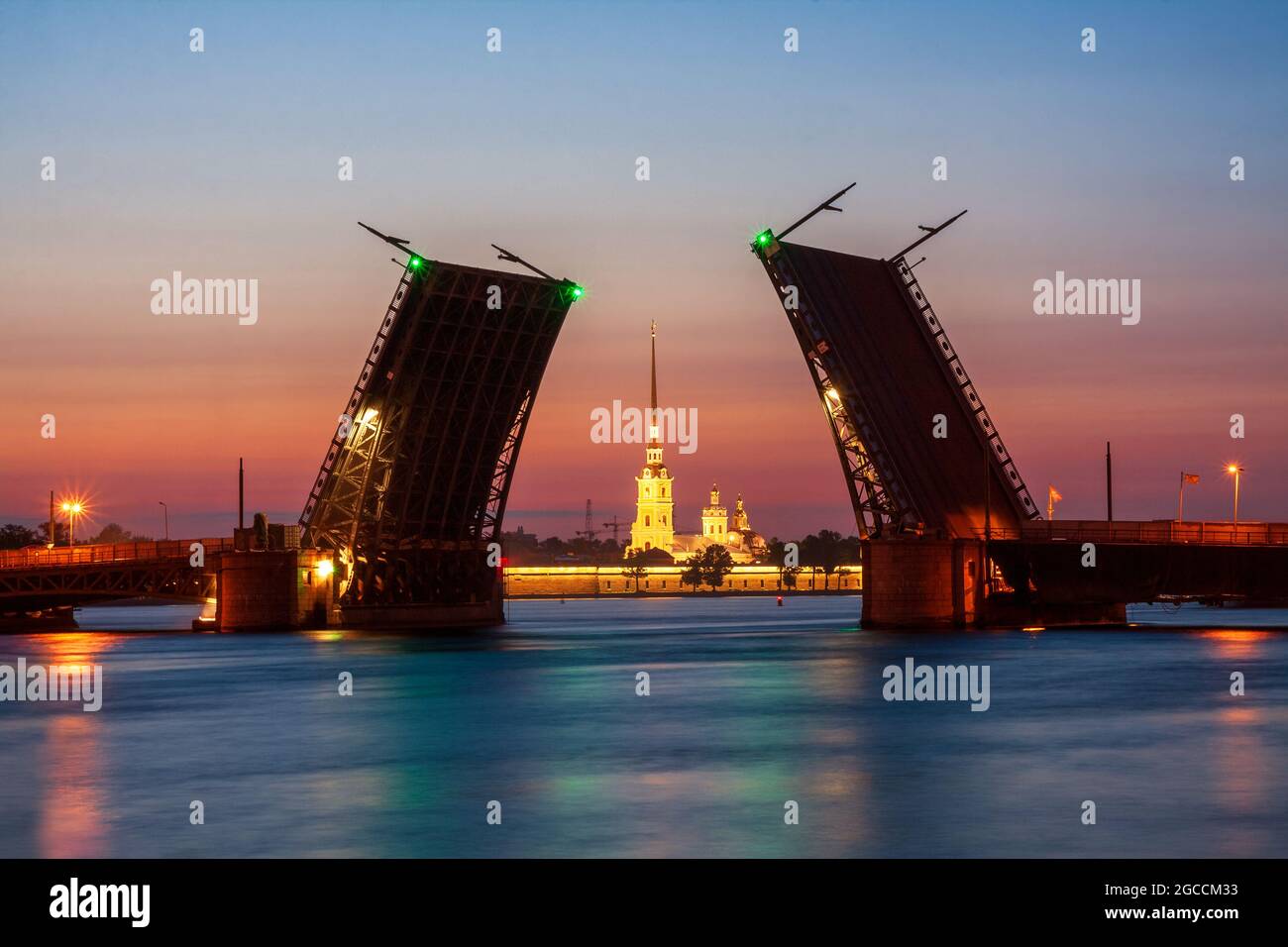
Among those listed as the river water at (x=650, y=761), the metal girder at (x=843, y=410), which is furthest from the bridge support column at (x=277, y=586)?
the metal girder at (x=843, y=410)

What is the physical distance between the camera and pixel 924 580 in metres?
68.2

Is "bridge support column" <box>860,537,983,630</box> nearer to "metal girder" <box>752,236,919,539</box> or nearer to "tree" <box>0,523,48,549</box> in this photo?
"metal girder" <box>752,236,919,539</box>

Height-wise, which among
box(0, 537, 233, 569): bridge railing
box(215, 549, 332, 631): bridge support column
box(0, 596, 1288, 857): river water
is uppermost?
box(0, 537, 233, 569): bridge railing

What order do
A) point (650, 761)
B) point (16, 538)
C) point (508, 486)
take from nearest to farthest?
1. point (650, 761)
2. point (508, 486)
3. point (16, 538)

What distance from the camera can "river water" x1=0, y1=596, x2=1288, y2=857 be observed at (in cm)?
2031

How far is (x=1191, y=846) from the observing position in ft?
63.6

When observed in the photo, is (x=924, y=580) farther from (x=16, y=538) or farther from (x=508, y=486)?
(x=16, y=538)

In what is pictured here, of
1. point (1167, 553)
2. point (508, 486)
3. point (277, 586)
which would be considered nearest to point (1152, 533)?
point (1167, 553)

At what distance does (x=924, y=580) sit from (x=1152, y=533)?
9413mm

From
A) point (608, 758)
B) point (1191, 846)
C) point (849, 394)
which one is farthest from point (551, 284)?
point (1191, 846)

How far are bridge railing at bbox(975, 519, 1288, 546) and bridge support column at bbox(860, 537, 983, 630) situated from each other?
2.22 m

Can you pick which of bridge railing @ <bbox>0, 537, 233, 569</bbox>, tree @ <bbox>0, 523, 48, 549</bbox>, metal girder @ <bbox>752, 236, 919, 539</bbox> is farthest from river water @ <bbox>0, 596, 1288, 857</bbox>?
tree @ <bbox>0, 523, 48, 549</bbox>
